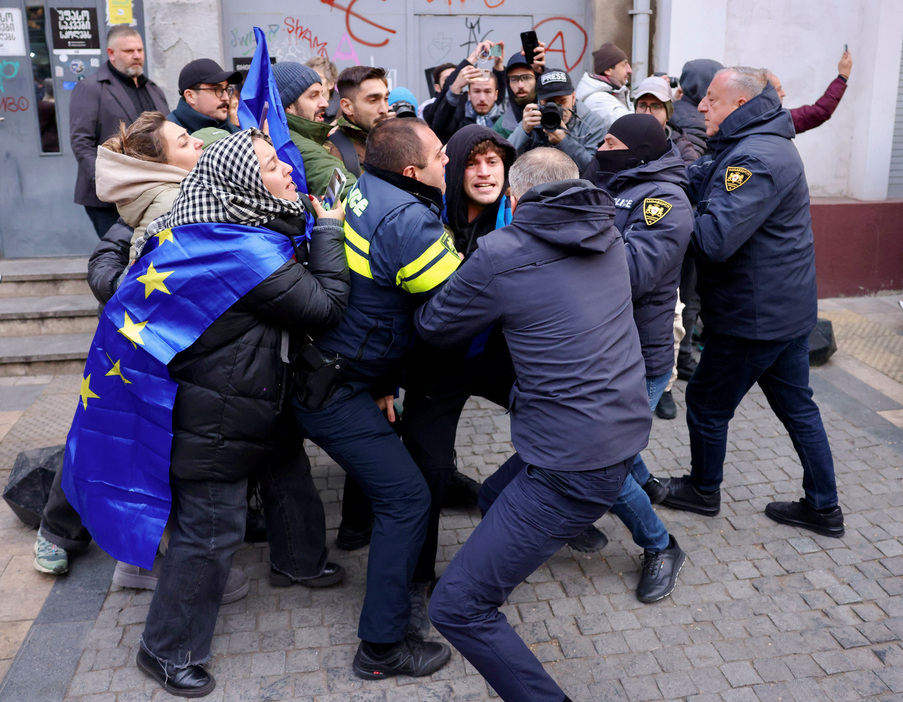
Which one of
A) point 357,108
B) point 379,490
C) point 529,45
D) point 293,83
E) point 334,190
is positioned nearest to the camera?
point 379,490

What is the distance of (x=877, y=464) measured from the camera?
489cm

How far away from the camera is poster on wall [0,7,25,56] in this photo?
6.98 meters

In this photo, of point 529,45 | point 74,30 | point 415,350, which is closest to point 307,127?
point 415,350

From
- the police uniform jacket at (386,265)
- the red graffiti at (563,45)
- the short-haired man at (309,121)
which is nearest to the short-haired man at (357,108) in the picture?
the short-haired man at (309,121)

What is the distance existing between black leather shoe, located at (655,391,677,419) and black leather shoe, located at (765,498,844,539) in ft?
4.14

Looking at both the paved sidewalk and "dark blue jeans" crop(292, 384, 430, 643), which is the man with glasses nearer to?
the paved sidewalk

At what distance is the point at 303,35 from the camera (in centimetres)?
755

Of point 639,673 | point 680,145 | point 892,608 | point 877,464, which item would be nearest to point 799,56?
point 680,145

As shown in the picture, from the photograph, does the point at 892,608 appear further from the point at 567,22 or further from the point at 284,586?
the point at 567,22

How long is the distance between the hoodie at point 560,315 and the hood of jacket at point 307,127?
1877 mm

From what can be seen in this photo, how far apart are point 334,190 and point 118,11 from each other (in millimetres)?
4737

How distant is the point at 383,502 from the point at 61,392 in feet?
11.9

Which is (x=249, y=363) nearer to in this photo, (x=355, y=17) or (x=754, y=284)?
(x=754, y=284)

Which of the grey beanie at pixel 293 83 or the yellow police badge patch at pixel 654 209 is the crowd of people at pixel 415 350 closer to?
the yellow police badge patch at pixel 654 209
